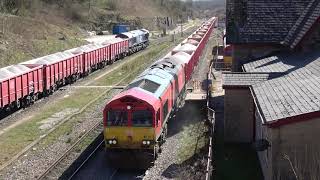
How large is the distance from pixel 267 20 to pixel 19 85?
48.1ft

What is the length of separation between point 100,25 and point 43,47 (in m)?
48.0

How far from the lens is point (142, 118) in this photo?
58.0 feet

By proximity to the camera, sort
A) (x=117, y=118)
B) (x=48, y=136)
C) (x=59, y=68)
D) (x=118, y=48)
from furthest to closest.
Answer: (x=118, y=48)
(x=59, y=68)
(x=48, y=136)
(x=117, y=118)

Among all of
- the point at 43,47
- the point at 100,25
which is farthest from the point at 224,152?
the point at 100,25

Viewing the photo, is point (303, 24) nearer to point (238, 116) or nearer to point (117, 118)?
point (238, 116)

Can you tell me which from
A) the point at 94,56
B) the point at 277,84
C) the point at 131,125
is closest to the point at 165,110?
the point at 131,125

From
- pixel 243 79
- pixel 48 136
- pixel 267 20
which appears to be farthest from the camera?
pixel 267 20

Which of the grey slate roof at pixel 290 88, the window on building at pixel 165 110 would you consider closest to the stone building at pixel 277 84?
the grey slate roof at pixel 290 88

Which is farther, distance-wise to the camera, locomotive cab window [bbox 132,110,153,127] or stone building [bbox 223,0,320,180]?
locomotive cab window [bbox 132,110,153,127]

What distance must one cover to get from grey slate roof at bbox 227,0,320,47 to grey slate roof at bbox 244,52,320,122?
8.11 feet

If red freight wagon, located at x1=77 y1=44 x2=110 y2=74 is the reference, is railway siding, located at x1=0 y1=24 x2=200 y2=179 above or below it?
below

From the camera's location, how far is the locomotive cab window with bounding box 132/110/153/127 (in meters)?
17.6

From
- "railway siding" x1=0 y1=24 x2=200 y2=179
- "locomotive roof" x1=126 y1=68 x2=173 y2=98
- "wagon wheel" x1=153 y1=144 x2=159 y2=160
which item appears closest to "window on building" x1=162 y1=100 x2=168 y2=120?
"locomotive roof" x1=126 y1=68 x2=173 y2=98

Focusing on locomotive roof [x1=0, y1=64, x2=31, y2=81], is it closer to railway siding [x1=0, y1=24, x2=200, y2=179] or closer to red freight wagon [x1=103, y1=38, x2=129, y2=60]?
railway siding [x1=0, y1=24, x2=200, y2=179]
